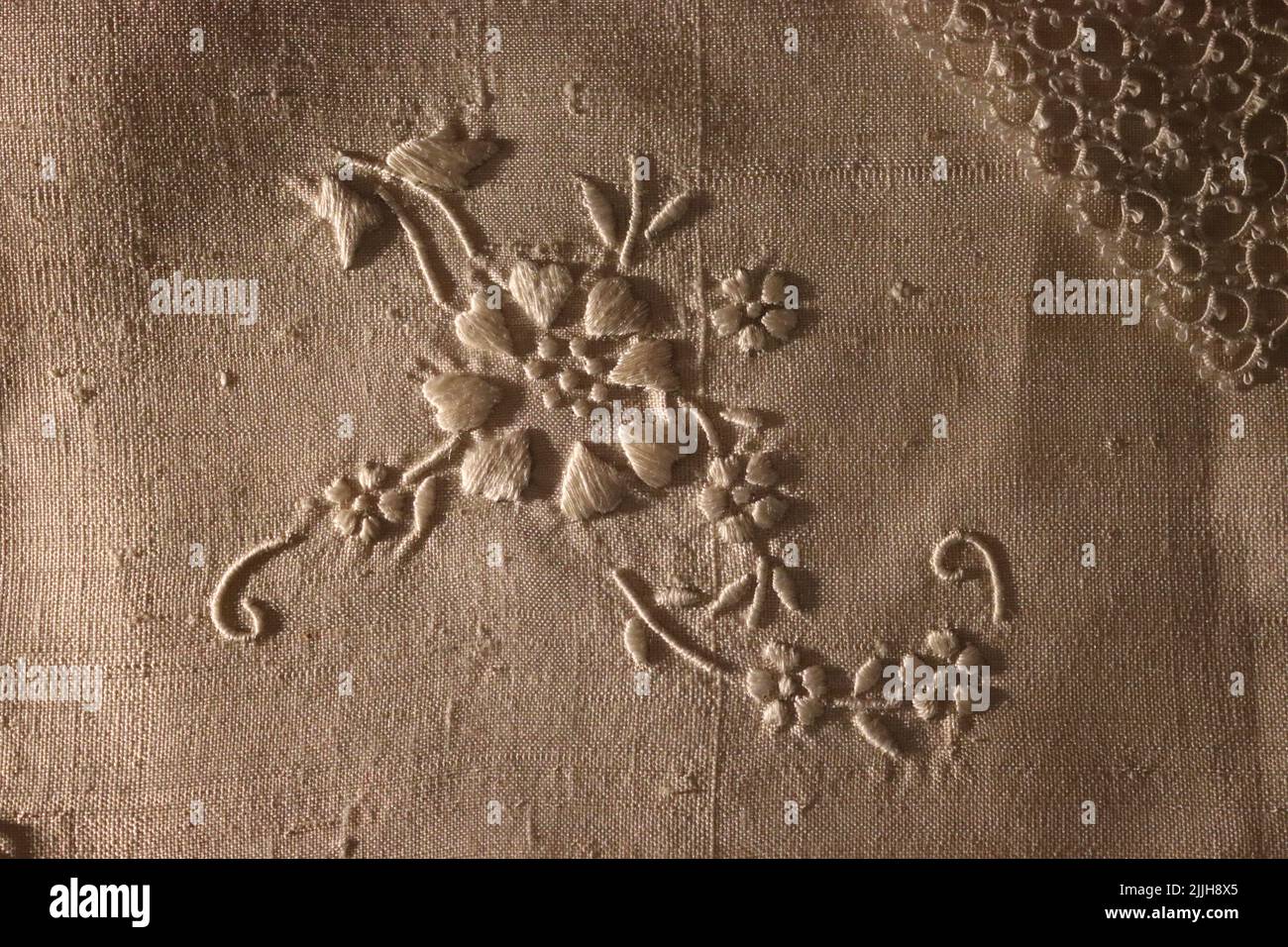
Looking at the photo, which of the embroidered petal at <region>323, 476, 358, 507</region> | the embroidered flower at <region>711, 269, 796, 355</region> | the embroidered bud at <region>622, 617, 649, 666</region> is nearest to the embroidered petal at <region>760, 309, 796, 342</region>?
the embroidered flower at <region>711, 269, 796, 355</region>

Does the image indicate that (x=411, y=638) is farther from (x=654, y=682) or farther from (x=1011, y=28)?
(x=1011, y=28)

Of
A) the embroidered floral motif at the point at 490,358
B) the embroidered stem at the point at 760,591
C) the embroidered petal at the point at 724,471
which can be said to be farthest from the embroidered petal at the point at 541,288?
the embroidered stem at the point at 760,591

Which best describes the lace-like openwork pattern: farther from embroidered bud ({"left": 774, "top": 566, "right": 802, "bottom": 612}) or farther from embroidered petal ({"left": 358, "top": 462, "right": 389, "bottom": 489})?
embroidered petal ({"left": 358, "top": 462, "right": 389, "bottom": 489})

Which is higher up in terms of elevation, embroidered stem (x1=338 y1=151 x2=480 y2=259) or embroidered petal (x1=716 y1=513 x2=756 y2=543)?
embroidered stem (x1=338 y1=151 x2=480 y2=259)

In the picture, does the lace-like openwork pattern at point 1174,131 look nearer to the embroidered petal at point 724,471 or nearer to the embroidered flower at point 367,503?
the embroidered petal at point 724,471

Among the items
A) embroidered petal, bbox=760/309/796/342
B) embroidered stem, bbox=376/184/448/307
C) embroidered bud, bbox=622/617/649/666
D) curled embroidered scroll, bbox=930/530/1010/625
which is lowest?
embroidered bud, bbox=622/617/649/666

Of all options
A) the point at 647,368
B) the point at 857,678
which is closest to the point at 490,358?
the point at 647,368

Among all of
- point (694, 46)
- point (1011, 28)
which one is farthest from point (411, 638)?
point (1011, 28)
